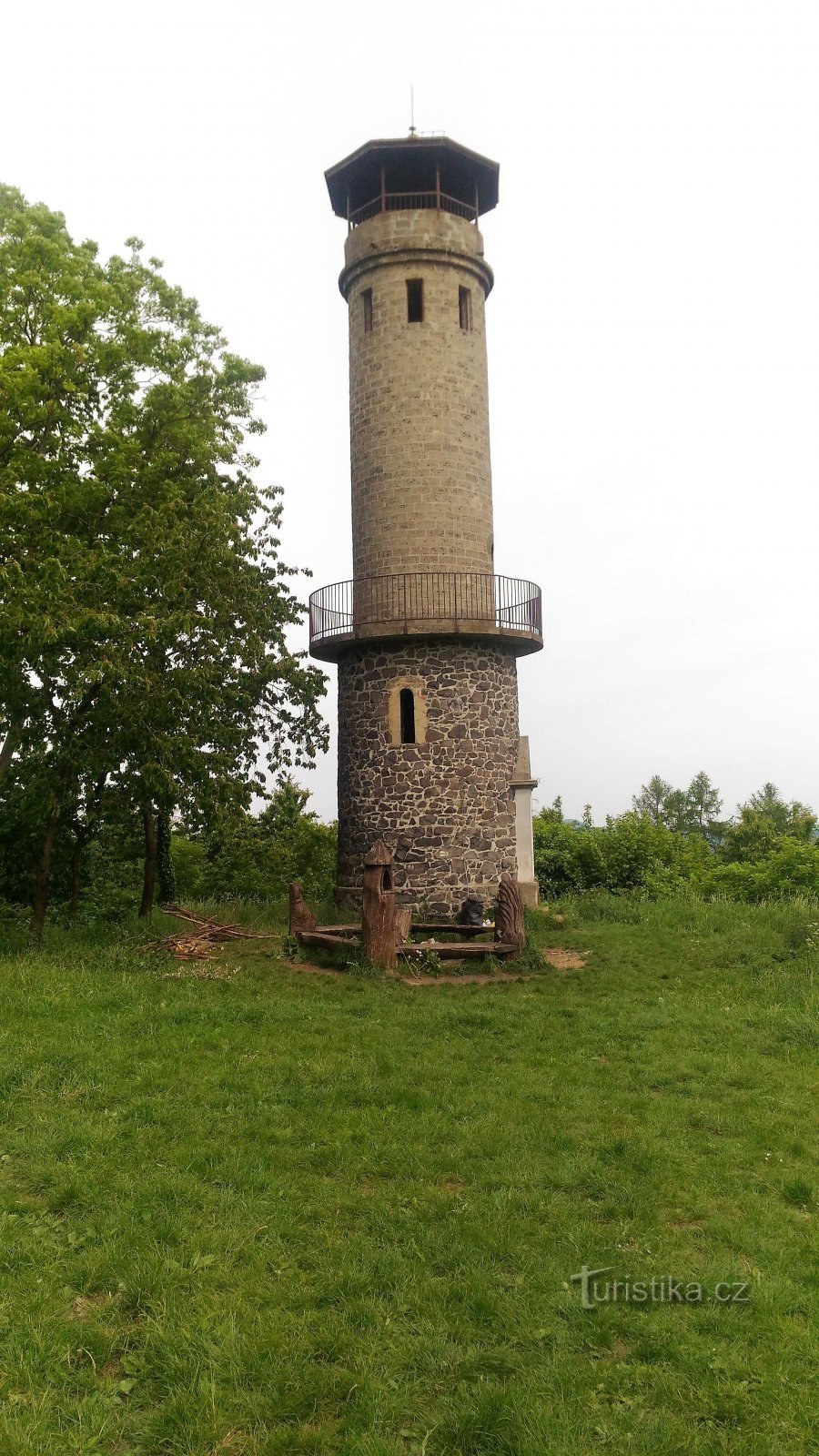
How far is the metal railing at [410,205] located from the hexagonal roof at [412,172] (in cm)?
29

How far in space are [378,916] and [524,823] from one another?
7.41m

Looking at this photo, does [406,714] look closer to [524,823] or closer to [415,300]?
[524,823]

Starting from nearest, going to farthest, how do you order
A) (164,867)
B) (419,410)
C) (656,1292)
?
(656,1292), (419,410), (164,867)

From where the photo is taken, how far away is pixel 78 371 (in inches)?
623

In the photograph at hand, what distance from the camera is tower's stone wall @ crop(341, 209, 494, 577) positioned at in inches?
755

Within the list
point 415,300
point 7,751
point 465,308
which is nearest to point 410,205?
point 415,300

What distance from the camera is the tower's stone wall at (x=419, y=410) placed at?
62.9 ft

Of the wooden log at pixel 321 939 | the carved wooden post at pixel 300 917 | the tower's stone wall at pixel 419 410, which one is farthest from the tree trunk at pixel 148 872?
the tower's stone wall at pixel 419 410

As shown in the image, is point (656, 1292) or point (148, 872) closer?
point (656, 1292)

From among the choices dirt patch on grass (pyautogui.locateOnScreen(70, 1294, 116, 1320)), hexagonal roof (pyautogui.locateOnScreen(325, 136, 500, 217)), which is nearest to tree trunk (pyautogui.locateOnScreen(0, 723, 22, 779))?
dirt patch on grass (pyautogui.locateOnScreen(70, 1294, 116, 1320))

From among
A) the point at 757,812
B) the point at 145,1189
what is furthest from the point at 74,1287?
the point at 757,812

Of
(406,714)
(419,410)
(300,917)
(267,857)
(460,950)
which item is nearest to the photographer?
(460,950)

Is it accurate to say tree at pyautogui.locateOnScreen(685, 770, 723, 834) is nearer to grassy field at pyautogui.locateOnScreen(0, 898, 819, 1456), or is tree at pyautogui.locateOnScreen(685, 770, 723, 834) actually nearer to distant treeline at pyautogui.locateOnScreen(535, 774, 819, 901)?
distant treeline at pyautogui.locateOnScreen(535, 774, 819, 901)

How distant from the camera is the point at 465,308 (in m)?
19.9
